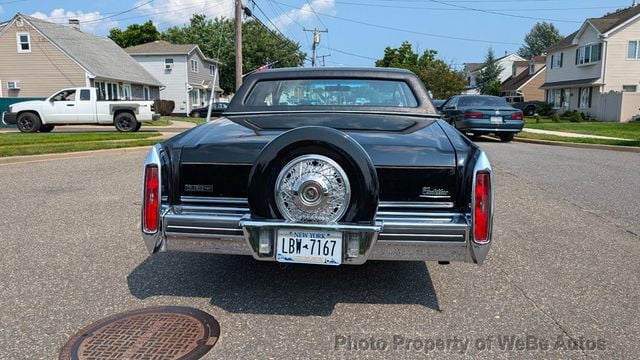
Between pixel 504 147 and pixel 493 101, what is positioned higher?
pixel 493 101

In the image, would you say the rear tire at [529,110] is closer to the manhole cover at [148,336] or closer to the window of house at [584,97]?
the window of house at [584,97]

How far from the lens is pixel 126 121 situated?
1903 cm

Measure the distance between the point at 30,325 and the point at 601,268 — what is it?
4.13 metres

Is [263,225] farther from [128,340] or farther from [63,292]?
[63,292]

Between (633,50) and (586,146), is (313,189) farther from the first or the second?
(633,50)

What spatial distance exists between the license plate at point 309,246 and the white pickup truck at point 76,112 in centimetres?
1706

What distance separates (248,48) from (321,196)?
181ft

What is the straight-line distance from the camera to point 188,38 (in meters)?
65.5

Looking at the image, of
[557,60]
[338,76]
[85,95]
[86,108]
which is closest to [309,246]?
[338,76]

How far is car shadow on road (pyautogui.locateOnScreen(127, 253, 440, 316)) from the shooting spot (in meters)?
3.49

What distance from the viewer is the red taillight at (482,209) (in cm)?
299

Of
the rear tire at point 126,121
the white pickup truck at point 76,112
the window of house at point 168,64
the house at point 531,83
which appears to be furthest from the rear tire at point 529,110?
the rear tire at point 126,121

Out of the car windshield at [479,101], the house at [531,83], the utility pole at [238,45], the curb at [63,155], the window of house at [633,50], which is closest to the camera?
the curb at [63,155]

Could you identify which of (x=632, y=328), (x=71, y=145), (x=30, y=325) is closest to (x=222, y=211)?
(x=30, y=325)
